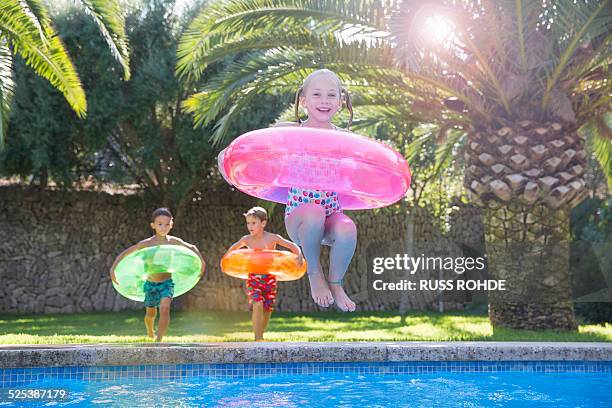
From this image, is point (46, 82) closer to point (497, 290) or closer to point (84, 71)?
point (84, 71)

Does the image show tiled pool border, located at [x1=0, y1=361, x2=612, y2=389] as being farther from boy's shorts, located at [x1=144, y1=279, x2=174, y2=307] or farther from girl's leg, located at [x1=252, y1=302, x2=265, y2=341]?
boy's shorts, located at [x1=144, y1=279, x2=174, y2=307]

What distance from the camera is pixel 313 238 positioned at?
3.89m

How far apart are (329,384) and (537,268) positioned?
4577 millimetres

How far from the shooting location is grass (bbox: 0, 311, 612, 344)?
9.09 metres

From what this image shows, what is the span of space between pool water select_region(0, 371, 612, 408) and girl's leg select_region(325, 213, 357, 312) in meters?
1.90

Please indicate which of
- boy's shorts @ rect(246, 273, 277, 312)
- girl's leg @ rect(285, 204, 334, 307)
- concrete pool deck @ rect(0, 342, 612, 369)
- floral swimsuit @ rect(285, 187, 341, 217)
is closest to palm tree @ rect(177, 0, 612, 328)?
boy's shorts @ rect(246, 273, 277, 312)

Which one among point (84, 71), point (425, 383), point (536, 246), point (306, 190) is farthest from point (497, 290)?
point (84, 71)

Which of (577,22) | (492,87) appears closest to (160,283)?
(492,87)

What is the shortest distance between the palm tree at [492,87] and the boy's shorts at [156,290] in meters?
2.21

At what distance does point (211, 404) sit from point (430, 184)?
9.99 m

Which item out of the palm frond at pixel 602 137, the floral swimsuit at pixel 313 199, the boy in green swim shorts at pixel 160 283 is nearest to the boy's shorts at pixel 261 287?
the boy in green swim shorts at pixel 160 283

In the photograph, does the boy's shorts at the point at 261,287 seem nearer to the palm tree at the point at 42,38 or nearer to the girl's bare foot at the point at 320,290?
the palm tree at the point at 42,38

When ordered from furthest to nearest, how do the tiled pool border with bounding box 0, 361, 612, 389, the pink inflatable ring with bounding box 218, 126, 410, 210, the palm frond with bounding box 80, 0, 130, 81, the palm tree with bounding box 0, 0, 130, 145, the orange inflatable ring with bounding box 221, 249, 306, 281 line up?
1. the palm frond with bounding box 80, 0, 130, 81
2. the palm tree with bounding box 0, 0, 130, 145
3. the orange inflatable ring with bounding box 221, 249, 306, 281
4. the tiled pool border with bounding box 0, 361, 612, 389
5. the pink inflatable ring with bounding box 218, 126, 410, 210

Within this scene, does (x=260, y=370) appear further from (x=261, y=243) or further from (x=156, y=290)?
(x=156, y=290)
